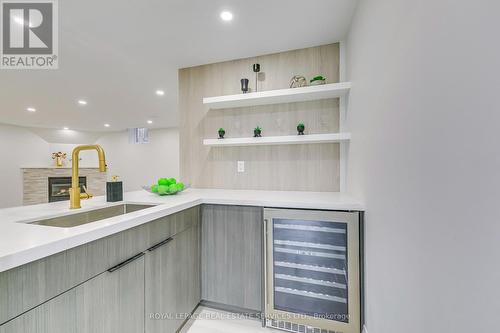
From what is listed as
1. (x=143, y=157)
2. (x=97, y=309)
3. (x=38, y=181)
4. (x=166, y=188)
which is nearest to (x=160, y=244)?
(x=97, y=309)

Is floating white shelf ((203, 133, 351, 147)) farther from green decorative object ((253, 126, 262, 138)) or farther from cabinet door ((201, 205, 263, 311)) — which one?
cabinet door ((201, 205, 263, 311))

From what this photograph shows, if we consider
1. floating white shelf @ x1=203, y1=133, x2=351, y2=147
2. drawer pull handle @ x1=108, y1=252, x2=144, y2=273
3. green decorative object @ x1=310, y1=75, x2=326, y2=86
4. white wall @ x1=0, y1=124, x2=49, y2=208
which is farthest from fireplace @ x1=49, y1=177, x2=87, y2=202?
green decorative object @ x1=310, y1=75, x2=326, y2=86

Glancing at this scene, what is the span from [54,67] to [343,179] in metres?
3.75

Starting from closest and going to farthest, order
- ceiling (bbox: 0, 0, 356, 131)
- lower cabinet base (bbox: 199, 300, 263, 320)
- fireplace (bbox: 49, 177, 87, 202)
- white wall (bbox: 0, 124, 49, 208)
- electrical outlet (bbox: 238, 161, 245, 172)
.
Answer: ceiling (bbox: 0, 0, 356, 131) < lower cabinet base (bbox: 199, 300, 263, 320) < electrical outlet (bbox: 238, 161, 245, 172) < white wall (bbox: 0, 124, 49, 208) < fireplace (bbox: 49, 177, 87, 202)

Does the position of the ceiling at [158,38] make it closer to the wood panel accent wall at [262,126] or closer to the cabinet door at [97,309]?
the wood panel accent wall at [262,126]

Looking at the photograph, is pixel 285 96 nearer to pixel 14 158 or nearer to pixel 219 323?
pixel 219 323

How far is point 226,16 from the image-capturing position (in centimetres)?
187

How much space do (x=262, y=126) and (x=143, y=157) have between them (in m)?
6.74

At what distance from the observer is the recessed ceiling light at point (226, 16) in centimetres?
184

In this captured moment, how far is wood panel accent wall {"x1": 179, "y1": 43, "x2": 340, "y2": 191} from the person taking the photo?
7.70 feet

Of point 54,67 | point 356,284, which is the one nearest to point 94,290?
point 356,284

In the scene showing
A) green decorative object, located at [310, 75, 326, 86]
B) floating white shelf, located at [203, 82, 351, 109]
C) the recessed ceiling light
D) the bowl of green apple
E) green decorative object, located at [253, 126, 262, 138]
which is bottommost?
the bowl of green apple

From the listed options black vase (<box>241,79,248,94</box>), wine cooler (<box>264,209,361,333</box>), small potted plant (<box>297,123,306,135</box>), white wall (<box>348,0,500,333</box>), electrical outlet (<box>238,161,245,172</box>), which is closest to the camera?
white wall (<box>348,0,500,333</box>)

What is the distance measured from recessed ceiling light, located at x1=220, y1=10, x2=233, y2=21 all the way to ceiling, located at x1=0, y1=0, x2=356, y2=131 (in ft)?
0.15
